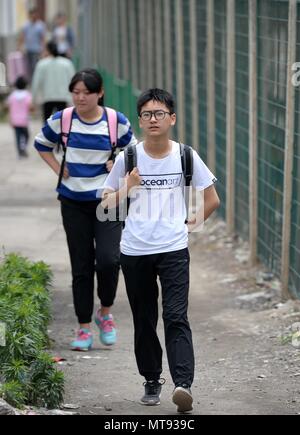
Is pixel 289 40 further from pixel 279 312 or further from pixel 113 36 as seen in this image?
pixel 113 36

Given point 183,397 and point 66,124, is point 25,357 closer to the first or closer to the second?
point 183,397

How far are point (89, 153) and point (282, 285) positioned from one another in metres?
2.28

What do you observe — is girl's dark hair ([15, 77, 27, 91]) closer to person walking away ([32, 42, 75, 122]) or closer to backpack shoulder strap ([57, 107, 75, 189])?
person walking away ([32, 42, 75, 122])

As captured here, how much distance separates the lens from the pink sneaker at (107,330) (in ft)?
28.1

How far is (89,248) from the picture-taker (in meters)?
8.34

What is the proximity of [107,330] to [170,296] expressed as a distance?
2.04 m

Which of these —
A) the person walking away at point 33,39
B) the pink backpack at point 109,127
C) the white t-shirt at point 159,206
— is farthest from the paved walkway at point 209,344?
the person walking away at point 33,39

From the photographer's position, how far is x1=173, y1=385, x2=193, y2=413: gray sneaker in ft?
21.4

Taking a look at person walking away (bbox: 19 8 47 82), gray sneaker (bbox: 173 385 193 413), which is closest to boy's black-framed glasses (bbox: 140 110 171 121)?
gray sneaker (bbox: 173 385 193 413)

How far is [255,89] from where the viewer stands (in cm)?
1080

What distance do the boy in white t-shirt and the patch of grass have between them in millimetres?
646

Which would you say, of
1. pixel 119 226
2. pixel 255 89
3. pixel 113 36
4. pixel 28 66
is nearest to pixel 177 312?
pixel 119 226

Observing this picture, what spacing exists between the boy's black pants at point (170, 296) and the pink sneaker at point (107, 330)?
1.82 metres

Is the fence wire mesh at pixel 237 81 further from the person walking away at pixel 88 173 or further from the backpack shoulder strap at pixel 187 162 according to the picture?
the backpack shoulder strap at pixel 187 162
